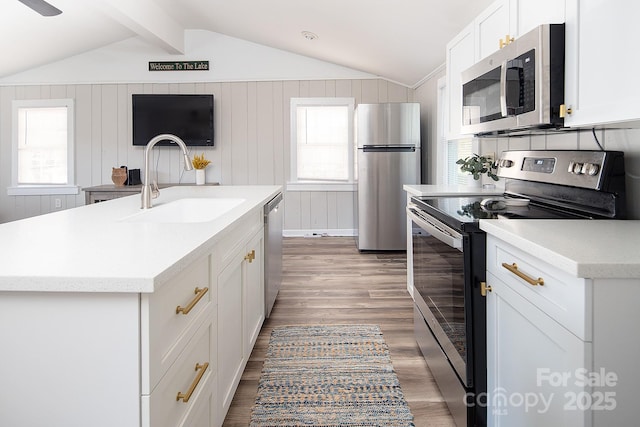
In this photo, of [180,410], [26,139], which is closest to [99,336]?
[180,410]

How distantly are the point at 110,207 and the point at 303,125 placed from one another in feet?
14.3

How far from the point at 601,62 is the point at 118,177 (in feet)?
18.6

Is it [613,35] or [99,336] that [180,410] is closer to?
[99,336]

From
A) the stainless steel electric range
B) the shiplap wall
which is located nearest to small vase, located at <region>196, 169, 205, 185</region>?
the shiplap wall

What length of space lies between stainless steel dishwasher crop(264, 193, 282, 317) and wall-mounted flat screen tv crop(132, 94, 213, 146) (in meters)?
3.23

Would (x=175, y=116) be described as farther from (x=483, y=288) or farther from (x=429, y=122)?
(x=483, y=288)

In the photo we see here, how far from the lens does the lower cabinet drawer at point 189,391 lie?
957mm

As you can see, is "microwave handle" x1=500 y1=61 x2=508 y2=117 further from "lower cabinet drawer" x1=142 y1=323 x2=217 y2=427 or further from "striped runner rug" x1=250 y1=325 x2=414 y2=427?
"lower cabinet drawer" x1=142 y1=323 x2=217 y2=427

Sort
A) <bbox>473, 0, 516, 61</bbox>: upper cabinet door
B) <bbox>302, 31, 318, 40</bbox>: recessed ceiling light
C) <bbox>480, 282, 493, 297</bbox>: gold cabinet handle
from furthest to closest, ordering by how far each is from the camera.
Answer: <bbox>302, 31, 318, 40</bbox>: recessed ceiling light < <bbox>473, 0, 516, 61</bbox>: upper cabinet door < <bbox>480, 282, 493, 297</bbox>: gold cabinet handle

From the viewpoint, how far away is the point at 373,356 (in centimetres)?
238

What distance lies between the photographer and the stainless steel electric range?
4.93 feet

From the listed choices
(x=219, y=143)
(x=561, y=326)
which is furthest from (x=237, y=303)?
(x=219, y=143)

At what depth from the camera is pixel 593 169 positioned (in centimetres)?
157

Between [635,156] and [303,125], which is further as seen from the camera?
[303,125]
